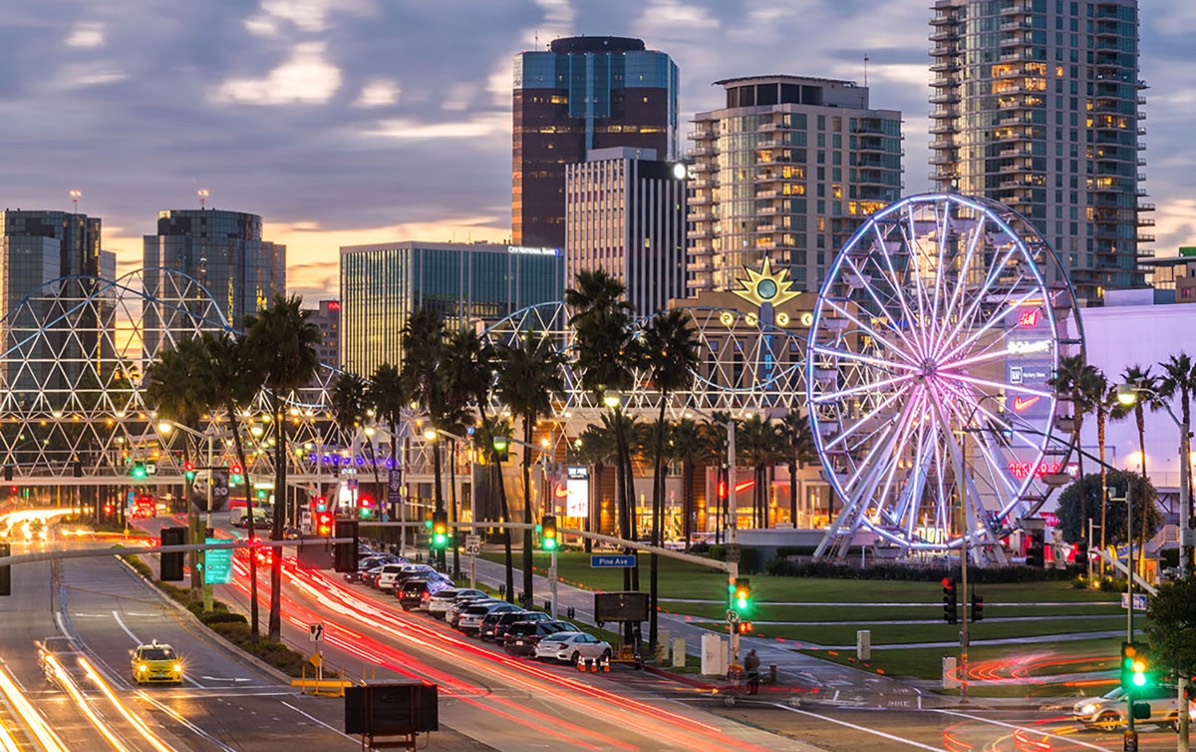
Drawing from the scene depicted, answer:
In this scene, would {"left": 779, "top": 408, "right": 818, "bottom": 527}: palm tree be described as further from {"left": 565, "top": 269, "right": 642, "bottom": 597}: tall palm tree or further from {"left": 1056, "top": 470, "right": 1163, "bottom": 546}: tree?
{"left": 565, "top": 269, "right": 642, "bottom": 597}: tall palm tree

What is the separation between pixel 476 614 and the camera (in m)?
94.2

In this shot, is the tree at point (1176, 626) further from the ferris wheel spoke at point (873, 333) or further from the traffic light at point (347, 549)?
the ferris wheel spoke at point (873, 333)

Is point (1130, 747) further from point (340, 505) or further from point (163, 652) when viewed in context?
point (340, 505)

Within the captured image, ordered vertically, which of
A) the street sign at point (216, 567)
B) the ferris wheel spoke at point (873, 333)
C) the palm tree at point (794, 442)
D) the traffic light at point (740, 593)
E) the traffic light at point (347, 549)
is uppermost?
the ferris wheel spoke at point (873, 333)

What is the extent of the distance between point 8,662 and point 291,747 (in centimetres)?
A: 3050

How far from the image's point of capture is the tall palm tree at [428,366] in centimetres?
13275

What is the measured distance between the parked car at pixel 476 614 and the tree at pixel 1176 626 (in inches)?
1608

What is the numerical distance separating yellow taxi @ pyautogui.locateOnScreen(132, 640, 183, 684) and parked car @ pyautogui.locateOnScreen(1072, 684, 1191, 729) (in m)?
32.9

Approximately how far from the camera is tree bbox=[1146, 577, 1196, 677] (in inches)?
2140

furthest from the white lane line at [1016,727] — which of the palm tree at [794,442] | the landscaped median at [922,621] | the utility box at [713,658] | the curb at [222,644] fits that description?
the palm tree at [794,442]

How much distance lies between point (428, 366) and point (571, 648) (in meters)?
54.5

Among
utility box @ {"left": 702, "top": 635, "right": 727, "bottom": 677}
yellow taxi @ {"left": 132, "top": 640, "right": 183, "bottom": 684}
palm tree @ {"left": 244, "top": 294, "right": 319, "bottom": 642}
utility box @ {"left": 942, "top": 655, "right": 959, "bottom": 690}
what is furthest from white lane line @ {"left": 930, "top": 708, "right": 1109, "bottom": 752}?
palm tree @ {"left": 244, "top": 294, "right": 319, "bottom": 642}

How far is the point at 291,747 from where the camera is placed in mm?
56531

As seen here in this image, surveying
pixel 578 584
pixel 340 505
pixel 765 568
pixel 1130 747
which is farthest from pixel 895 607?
pixel 340 505
